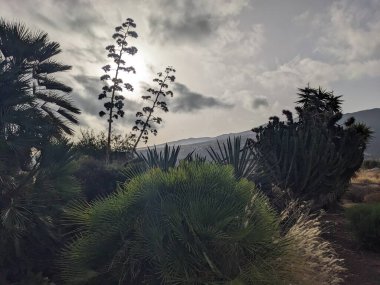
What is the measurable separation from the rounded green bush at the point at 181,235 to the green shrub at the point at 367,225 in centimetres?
656

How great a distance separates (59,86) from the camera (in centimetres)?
1540

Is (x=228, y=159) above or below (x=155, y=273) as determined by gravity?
above

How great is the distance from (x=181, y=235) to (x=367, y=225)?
8.17 meters

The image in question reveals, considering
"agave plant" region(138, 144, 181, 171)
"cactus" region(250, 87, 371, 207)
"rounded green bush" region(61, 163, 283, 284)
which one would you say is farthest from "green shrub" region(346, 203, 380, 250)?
"rounded green bush" region(61, 163, 283, 284)

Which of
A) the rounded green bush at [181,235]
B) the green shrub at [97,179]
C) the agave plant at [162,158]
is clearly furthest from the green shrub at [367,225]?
the green shrub at [97,179]

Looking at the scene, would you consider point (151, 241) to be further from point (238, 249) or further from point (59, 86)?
point (59, 86)

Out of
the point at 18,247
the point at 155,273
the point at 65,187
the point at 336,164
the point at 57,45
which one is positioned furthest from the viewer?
the point at 336,164

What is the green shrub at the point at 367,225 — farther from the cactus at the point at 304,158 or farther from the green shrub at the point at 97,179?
the green shrub at the point at 97,179

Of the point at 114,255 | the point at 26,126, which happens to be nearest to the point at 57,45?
the point at 26,126

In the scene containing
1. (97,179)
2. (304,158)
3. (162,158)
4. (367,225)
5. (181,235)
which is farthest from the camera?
(97,179)

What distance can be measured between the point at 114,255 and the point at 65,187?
188 inches

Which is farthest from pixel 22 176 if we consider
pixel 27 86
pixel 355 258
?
pixel 355 258

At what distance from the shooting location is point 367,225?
11852 mm

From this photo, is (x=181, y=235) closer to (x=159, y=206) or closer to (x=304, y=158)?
(x=159, y=206)
